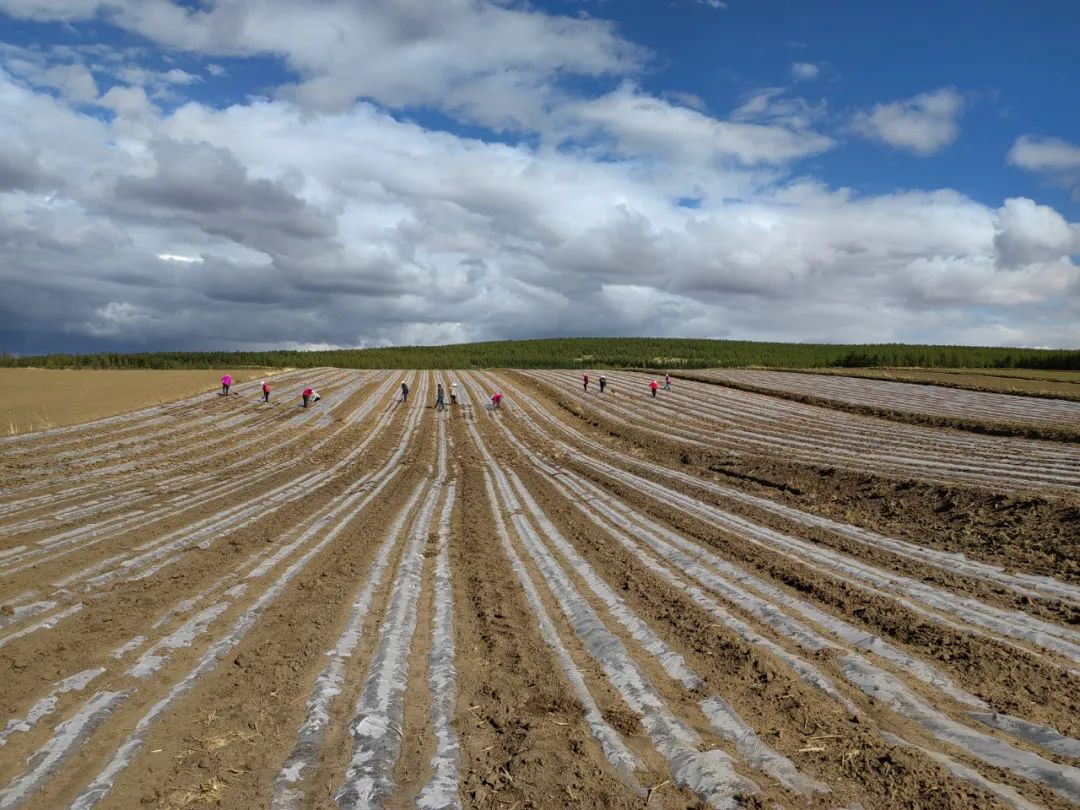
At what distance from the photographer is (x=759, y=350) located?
316ft

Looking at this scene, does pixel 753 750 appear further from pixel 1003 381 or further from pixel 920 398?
pixel 1003 381

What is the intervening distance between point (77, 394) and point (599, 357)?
65564 mm

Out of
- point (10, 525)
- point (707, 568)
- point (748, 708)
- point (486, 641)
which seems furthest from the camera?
point (10, 525)

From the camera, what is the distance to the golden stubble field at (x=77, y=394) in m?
27.1

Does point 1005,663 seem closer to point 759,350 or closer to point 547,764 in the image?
point 547,764

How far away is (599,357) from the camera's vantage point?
91.6 metres

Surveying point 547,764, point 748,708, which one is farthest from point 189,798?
point 748,708

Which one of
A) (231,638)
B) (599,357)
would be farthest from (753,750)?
(599,357)

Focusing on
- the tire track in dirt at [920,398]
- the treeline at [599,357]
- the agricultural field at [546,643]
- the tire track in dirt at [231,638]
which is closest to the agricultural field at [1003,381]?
the tire track in dirt at [920,398]

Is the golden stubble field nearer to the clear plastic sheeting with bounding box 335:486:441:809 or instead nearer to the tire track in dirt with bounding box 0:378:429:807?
the tire track in dirt with bounding box 0:378:429:807

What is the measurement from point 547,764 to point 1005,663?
4.76 metres

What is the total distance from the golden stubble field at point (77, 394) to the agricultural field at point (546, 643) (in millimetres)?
11979

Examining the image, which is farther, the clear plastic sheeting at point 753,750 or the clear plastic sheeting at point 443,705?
the clear plastic sheeting at point 753,750

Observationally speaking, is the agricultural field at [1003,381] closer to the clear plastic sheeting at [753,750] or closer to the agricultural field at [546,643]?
the agricultural field at [546,643]
